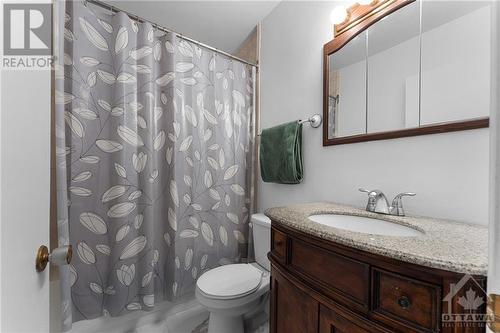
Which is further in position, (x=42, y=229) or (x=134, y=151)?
(x=134, y=151)

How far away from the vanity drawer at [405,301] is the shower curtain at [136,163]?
123cm

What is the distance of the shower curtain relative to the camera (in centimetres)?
121

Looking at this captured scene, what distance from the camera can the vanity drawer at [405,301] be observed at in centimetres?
47

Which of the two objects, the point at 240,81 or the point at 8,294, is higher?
the point at 240,81

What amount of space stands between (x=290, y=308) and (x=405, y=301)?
44 cm

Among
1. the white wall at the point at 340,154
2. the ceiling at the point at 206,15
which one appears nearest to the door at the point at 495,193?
the white wall at the point at 340,154

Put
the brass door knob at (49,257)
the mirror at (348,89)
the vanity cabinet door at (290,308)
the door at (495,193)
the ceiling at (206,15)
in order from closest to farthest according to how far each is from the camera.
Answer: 1. the door at (495,193)
2. the brass door knob at (49,257)
3. the vanity cabinet door at (290,308)
4. the mirror at (348,89)
5. the ceiling at (206,15)

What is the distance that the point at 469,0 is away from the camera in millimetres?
820

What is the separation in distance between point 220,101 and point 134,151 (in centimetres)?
75

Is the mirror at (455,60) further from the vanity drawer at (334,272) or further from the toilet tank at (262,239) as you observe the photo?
→ the toilet tank at (262,239)

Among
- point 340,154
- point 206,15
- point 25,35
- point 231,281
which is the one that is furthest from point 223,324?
point 206,15

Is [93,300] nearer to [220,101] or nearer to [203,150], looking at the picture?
[203,150]

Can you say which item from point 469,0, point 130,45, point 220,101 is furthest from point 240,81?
point 469,0

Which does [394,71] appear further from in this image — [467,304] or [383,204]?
[467,304]
